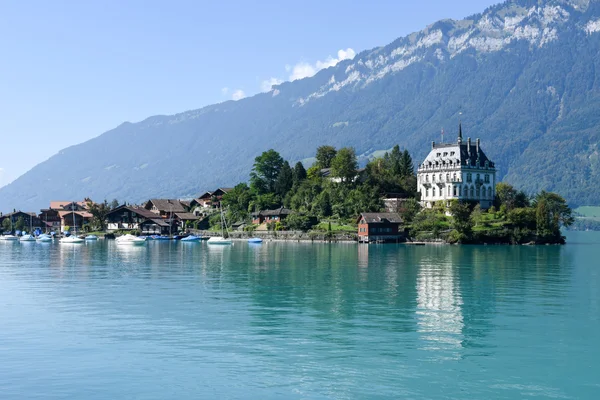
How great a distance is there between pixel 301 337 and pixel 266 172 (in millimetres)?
140236

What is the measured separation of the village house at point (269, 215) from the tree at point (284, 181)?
817cm

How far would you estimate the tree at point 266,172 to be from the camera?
16988 cm

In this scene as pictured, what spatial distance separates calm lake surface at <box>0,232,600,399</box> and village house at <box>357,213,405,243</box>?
66.9 metres

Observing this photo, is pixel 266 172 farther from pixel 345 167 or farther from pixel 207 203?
pixel 345 167

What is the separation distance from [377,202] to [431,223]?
55.5ft

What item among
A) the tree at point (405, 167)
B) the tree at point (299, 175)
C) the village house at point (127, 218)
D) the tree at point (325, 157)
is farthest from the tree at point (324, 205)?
the village house at point (127, 218)

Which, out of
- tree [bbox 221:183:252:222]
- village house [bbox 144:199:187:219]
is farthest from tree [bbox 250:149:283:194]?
village house [bbox 144:199:187:219]

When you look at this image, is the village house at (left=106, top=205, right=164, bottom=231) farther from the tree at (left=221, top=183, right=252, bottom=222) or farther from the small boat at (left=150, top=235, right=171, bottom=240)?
the tree at (left=221, top=183, right=252, bottom=222)

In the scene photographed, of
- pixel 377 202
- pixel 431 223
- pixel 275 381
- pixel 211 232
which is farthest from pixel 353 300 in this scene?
pixel 211 232

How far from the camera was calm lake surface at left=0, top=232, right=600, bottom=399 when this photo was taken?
1006 inches

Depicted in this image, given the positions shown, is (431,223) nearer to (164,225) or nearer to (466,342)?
(164,225)

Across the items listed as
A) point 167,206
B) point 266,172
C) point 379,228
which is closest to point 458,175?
point 379,228

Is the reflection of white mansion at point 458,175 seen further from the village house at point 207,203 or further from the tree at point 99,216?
the tree at point 99,216

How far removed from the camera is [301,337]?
108ft
